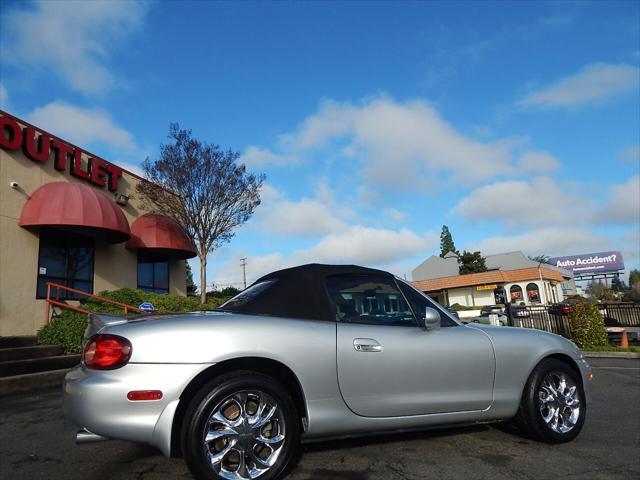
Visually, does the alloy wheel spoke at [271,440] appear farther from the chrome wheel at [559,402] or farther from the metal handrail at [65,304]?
the metal handrail at [65,304]

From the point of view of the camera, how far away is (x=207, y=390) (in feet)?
9.05

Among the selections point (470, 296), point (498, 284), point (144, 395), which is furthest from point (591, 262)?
point (144, 395)

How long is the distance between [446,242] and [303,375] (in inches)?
3289

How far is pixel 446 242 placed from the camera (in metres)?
83.1

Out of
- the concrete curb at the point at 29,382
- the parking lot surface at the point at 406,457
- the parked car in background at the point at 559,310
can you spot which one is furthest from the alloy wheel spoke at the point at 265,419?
the parked car in background at the point at 559,310

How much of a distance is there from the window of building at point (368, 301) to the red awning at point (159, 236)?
44.9 ft

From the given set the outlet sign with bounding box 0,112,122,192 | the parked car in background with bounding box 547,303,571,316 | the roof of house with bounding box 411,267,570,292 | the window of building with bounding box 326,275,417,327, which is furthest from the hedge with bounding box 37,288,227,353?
the roof of house with bounding box 411,267,570,292

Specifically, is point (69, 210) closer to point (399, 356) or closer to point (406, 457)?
point (399, 356)

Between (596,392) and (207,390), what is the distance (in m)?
6.26

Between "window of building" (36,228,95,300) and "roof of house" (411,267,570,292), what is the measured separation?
3893cm

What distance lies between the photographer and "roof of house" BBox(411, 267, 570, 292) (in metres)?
48.5

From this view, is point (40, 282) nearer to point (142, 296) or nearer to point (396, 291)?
point (142, 296)

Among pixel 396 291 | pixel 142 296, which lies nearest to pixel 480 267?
pixel 142 296

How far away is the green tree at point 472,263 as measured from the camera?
206ft
